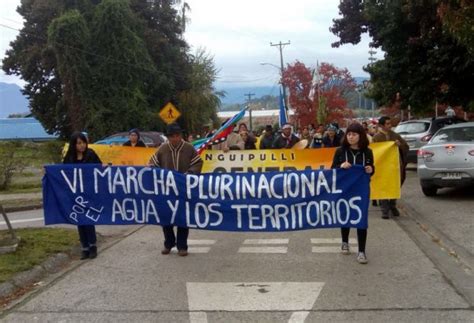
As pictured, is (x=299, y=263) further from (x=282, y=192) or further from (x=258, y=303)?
(x=258, y=303)

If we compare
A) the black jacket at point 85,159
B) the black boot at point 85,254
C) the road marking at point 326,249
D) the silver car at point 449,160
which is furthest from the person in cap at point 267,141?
the black boot at point 85,254

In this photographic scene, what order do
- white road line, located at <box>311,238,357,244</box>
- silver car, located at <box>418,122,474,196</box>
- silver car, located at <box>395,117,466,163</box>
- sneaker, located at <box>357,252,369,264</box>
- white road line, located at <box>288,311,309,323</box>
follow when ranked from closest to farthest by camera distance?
1. white road line, located at <box>288,311,309,323</box>
2. sneaker, located at <box>357,252,369,264</box>
3. white road line, located at <box>311,238,357,244</box>
4. silver car, located at <box>418,122,474,196</box>
5. silver car, located at <box>395,117,466,163</box>

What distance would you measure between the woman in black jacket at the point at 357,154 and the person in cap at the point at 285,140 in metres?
5.38

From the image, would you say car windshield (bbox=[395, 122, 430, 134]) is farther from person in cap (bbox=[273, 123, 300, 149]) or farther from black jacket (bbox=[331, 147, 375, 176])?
black jacket (bbox=[331, 147, 375, 176])

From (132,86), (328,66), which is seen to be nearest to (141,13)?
(132,86)

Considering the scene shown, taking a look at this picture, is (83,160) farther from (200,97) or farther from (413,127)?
(200,97)

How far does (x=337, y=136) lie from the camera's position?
42.7ft

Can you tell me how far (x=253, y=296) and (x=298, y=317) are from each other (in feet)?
2.58

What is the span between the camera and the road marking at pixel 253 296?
18.7ft

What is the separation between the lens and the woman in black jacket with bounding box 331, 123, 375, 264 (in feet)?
24.3

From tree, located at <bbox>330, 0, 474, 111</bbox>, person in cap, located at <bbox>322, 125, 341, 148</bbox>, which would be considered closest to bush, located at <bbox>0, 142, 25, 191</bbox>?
person in cap, located at <bbox>322, 125, 341, 148</bbox>

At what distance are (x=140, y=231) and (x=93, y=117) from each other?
27238 millimetres

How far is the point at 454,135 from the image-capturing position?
42.2ft

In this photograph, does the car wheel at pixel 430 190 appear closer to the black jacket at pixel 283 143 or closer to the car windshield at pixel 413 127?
the black jacket at pixel 283 143
